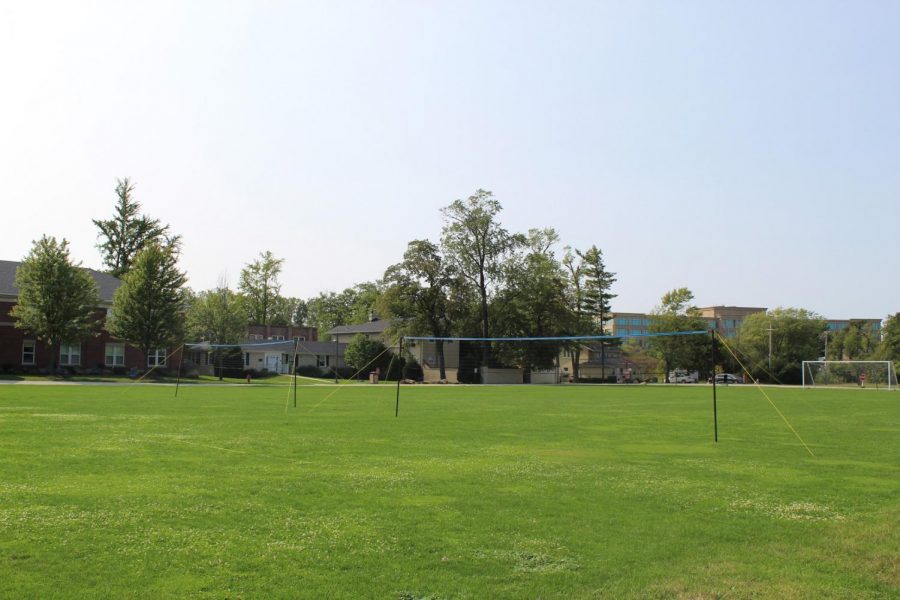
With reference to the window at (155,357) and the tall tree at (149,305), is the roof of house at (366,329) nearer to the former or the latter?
the window at (155,357)

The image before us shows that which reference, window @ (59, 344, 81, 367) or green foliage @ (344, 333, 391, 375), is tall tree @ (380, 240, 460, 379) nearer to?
green foliage @ (344, 333, 391, 375)

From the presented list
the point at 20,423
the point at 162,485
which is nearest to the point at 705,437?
the point at 162,485

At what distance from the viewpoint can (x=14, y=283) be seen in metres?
57.1

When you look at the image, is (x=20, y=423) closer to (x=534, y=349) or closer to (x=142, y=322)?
(x=142, y=322)

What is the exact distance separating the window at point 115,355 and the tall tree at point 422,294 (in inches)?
1052

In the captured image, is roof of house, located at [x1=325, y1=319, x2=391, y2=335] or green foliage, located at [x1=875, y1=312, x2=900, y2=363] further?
green foliage, located at [x1=875, y1=312, x2=900, y2=363]

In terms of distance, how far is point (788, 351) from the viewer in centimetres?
10525

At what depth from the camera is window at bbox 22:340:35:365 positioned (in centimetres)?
5722

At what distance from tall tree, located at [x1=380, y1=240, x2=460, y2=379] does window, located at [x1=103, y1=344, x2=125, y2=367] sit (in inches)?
1052

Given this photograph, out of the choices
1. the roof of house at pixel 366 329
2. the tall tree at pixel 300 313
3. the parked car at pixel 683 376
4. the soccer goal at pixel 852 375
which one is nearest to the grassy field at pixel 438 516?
the soccer goal at pixel 852 375

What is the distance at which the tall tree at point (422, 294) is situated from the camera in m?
78.5

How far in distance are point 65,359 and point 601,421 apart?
51.1m

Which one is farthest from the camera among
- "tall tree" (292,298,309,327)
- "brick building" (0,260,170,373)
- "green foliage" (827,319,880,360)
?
"tall tree" (292,298,309,327)

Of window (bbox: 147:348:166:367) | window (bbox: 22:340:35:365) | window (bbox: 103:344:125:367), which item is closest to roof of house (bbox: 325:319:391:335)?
window (bbox: 147:348:166:367)
